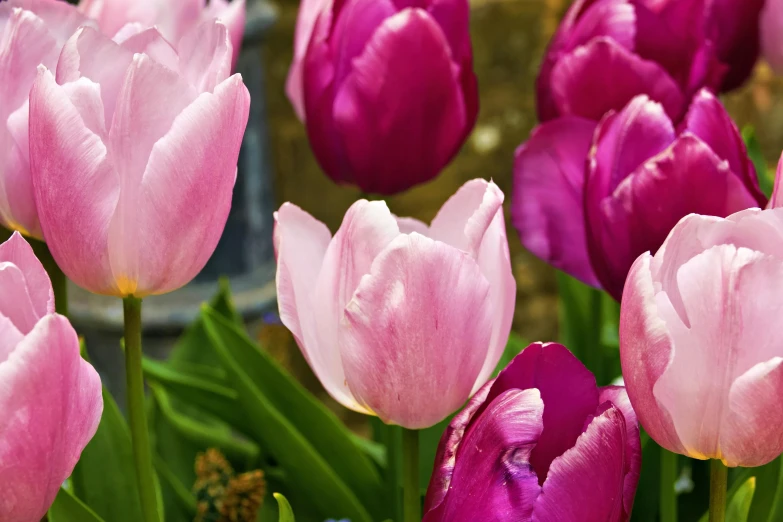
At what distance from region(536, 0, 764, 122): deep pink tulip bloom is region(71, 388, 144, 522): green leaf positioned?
1.04 feet

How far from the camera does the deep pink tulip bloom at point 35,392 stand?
34 cm

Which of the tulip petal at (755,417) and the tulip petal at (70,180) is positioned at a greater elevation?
the tulip petal at (70,180)

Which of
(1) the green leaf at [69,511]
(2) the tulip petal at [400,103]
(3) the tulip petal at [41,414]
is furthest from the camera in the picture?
(2) the tulip petal at [400,103]

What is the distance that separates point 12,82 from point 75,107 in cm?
6

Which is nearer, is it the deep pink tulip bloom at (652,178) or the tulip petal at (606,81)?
the deep pink tulip bloom at (652,178)

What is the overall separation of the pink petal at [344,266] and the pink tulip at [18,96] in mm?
138

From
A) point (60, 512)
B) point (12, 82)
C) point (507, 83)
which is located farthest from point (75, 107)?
point (507, 83)

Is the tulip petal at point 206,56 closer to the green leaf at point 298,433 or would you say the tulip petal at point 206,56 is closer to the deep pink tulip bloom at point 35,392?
the deep pink tulip bloom at point 35,392

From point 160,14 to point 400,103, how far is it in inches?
5.7

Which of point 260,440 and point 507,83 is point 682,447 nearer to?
point 260,440

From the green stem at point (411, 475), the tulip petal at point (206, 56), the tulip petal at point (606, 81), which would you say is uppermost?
the tulip petal at point (206, 56)

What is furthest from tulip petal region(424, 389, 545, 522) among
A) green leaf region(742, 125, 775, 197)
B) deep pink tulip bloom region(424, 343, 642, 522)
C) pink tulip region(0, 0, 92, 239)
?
green leaf region(742, 125, 775, 197)

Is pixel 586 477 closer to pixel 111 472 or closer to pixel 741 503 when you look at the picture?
pixel 741 503

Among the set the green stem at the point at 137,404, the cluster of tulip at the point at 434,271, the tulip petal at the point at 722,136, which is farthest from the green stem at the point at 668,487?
the green stem at the point at 137,404
